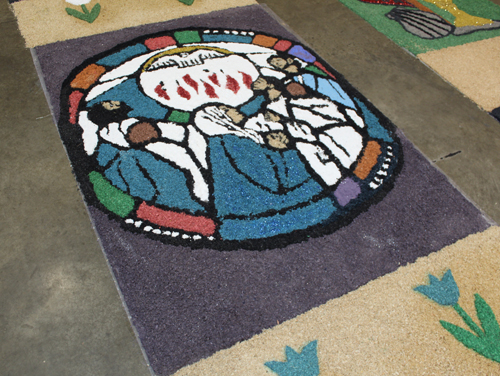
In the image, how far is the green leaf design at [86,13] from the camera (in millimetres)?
2918

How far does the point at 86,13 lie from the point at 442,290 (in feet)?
10.6

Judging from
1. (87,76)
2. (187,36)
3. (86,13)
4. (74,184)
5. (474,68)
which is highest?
(474,68)

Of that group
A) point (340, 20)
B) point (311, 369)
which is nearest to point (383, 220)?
point (311, 369)

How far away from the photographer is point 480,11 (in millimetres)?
3561

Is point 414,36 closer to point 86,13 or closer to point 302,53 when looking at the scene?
point 302,53

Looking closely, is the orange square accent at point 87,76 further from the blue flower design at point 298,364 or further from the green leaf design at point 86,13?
the blue flower design at point 298,364

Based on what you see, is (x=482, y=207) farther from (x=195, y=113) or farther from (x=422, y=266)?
(x=195, y=113)

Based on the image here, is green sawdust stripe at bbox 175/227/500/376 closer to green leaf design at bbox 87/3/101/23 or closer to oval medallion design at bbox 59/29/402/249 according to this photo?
oval medallion design at bbox 59/29/402/249

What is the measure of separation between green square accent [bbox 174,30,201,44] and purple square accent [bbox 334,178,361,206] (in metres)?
1.67


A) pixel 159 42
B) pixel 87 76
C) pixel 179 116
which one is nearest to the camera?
pixel 179 116

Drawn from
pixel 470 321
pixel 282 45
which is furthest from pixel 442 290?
pixel 282 45

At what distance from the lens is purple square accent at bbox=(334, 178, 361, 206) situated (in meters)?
1.97

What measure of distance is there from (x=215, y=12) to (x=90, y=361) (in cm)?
283

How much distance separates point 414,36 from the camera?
10.4ft
